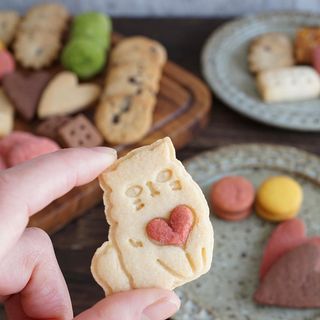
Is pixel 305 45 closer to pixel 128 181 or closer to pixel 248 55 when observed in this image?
pixel 248 55

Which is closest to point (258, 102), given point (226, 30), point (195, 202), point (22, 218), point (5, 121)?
point (226, 30)

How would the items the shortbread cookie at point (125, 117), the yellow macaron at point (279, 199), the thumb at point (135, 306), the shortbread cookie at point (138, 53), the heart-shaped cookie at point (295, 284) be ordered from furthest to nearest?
the shortbread cookie at point (138, 53)
the shortbread cookie at point (125, 117)
the yellow macaron at point (279, 199)
the heart-shaped cookie at point (295, 284)
the thumb at point (135, 306)

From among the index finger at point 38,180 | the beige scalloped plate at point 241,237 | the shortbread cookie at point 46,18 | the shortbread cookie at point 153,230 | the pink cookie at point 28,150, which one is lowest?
the beige scalloped plate at point 241,237

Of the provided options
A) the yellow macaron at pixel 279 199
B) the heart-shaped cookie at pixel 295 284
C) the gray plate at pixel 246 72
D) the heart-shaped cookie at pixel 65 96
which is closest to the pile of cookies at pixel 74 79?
the heart-shaped cookie at pixel 65 96

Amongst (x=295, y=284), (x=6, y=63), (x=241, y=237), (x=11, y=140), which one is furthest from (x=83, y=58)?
(x=295, y=284)

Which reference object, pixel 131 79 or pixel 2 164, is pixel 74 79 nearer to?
pixel 131 79

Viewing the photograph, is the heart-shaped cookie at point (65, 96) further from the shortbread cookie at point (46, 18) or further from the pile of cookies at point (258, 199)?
the pile of cookies at point (258, 199)
